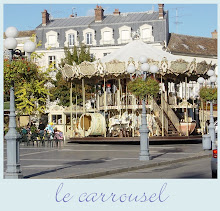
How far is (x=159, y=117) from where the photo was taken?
3616 centimetres

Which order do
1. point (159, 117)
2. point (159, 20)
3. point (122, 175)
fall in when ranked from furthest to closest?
point (159, 20) < point (159, 117) < point (122, 175)

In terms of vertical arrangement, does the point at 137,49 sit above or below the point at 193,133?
above

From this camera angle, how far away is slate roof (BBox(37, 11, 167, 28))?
236 ft

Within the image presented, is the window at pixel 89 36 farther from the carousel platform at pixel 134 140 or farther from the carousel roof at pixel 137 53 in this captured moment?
the carousel platform at pixel 134 140

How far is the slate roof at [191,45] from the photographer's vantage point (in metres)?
71.7

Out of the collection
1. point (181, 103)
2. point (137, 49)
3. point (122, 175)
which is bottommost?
point (122, 175)

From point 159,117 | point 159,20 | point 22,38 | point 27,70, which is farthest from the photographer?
point 22,38

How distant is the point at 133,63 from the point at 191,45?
4013 cm

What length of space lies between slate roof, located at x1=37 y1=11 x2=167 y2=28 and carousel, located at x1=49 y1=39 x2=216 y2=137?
32.6 metres

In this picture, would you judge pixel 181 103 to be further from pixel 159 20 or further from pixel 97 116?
pixel 159 20

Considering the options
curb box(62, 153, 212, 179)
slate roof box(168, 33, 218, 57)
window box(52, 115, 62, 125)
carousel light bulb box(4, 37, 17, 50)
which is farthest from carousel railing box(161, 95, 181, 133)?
slate roof box(168, 33, 218, 57)

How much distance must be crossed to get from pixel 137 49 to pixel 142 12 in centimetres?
3549

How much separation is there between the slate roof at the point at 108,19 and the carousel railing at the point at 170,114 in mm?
34753

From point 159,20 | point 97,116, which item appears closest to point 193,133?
point 97,116
